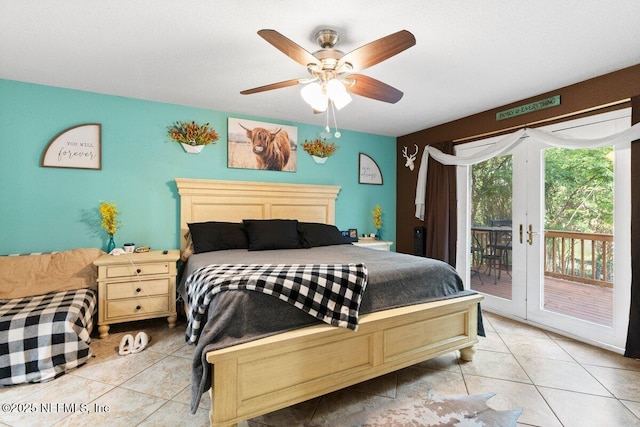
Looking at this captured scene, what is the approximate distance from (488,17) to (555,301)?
2.69m

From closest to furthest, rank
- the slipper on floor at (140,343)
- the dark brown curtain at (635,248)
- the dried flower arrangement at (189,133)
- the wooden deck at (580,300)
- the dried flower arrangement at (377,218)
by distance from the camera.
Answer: the dark brown curtain at (635,248)
the slipper on floor at (140,343)
the wooden deck at (580,300)
the dried flower arrangement at (189,133)
the dried flower arrangement at (377,218)

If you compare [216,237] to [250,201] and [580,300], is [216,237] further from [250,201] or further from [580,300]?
[580,300]

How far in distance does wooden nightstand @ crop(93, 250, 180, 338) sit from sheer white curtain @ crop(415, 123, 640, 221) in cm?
→ 323

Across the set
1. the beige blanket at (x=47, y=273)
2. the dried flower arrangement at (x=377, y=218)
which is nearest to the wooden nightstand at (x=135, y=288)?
the beige blanket at (x=47, y=273)

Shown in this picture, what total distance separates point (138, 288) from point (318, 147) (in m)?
Answer: 2.65

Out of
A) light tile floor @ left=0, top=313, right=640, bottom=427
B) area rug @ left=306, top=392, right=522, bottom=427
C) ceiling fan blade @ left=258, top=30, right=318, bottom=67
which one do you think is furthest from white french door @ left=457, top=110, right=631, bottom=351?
ceiling fan blade @ left=258, top=30, right=318, bottom=67

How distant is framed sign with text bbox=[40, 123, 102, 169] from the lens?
2.86 m

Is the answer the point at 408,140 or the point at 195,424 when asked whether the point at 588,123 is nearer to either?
the point at 408,140

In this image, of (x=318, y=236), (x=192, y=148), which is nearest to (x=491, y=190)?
(x=318, y=236)

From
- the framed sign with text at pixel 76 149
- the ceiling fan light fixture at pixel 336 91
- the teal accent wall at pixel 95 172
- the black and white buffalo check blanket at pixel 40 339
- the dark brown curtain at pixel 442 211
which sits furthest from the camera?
the dark brown curtain at pixel 442 211

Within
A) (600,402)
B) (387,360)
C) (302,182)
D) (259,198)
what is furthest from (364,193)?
(600,402)

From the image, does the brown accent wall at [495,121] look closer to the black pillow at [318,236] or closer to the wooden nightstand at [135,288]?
the black pillow at [318,236]

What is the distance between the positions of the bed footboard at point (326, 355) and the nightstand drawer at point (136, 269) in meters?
1.73

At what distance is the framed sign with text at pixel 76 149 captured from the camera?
2.86m
